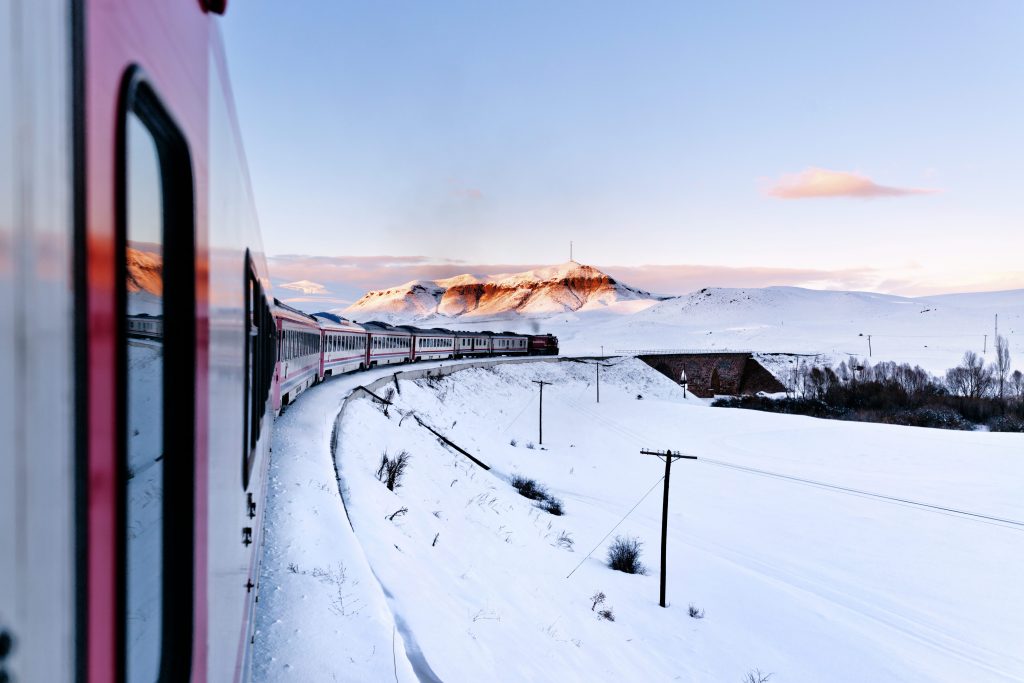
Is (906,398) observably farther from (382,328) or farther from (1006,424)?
(382,328)

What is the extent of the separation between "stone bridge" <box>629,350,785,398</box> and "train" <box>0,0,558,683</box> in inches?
Answer: 3188

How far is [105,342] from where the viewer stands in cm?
106

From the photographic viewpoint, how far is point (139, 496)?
1459 mm

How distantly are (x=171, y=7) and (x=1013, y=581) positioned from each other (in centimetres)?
2759

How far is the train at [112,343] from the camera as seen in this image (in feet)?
2.59

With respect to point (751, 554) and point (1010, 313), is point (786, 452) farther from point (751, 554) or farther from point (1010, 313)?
point (1010, 313)

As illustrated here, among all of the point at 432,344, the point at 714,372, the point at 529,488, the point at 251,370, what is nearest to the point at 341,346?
the point at 529,488

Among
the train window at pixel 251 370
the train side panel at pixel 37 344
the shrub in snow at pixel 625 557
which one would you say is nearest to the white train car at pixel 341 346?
the shrub in snow at pixel 625 557

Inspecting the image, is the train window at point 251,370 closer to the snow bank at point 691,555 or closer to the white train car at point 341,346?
the snow bank at point 691,555

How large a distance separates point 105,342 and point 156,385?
62 centimetres

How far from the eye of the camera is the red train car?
2.59 ft

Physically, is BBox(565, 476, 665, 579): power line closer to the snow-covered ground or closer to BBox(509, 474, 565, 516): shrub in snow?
BBox(509, 474, 565, 516): shrub in snow

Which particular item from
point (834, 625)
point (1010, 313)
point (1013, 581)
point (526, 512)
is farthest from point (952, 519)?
point (1010, 313)

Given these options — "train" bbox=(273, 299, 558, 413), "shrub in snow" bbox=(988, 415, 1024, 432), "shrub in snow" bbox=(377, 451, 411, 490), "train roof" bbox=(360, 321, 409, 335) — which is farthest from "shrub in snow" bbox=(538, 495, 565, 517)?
"shrub in snow" bbox=(988, 415, 1024, 432)
